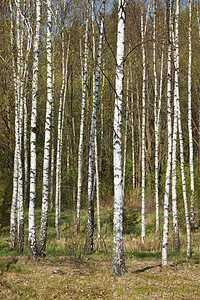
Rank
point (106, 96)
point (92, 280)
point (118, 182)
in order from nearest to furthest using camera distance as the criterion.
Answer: point (92, 280) < point (118, 182) < point (106, 96)

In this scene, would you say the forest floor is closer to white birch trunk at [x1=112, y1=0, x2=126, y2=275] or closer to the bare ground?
the bare ground

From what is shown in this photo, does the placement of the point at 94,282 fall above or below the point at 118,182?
below

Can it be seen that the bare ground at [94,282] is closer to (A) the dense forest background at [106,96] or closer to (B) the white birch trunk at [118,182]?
(B) the white birch trunk at [118,182]

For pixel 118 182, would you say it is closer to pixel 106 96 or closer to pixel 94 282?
pixel 94 282

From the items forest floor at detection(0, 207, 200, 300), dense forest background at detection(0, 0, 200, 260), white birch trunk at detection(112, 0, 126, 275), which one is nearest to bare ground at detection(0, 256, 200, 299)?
forest floor at detection(0, 207, 200, 300)

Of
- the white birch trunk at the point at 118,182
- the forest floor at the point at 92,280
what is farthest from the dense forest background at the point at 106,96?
the white birch trunk at the point at 118,182

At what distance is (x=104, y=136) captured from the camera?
1953cm

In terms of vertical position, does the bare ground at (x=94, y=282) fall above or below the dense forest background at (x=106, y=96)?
below

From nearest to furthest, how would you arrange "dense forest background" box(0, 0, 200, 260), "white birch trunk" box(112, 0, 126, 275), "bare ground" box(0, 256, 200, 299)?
"bare ground" box(0, 256, 200, 299)
"white birch trunk" box(112, 0, 126, 275)
"dense forest background" box(0, 0, 200, 260)

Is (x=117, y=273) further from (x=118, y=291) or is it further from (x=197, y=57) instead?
(x=197, y=57)

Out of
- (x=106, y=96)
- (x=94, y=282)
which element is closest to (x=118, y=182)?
(x=94, y=282)

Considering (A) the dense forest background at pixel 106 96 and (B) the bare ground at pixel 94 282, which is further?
(A) the dense forest background at pixel 106 96

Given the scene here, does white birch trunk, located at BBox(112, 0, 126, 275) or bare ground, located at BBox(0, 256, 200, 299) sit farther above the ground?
white birch trunk, located at BBox(112, 0, 126, 275)

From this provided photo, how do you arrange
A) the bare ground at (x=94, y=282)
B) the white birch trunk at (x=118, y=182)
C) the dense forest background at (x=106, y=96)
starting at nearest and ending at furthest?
the bare ground at (x=94, y=282), the white birch trunk at (x=118, y=182), the dense forest background at (x=106, y=96)
